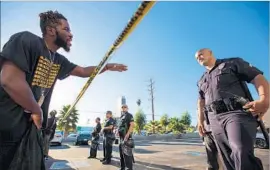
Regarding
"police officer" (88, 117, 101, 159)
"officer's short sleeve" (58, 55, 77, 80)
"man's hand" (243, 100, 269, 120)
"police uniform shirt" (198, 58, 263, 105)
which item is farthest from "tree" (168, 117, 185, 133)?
"officer's short sleeve" (58, 55, 77, 80)

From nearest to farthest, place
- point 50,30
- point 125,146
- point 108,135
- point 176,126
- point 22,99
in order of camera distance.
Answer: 1. point 22,99
2. point 50,30
3. point 125,146
4. point 108,135
5. point 176,126

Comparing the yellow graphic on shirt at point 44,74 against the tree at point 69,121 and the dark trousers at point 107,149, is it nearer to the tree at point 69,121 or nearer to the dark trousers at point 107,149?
the dark trousers at point 107,149

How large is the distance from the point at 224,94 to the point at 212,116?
33 centimetres

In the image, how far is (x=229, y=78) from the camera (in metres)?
2.62

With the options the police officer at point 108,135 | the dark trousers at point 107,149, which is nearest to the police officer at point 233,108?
the dark trousers at point 107,149

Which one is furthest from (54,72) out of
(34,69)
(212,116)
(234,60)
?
(234,60)

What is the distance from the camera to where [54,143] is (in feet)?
58.0

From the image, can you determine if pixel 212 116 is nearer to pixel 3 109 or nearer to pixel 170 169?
pixel 3 109

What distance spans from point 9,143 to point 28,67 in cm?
55

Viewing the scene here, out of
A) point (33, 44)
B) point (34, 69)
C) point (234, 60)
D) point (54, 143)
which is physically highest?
point (234, 60)

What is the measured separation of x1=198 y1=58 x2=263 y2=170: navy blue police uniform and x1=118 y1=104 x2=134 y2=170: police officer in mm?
2990

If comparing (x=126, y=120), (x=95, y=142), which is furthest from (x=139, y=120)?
(x=126, y=120)

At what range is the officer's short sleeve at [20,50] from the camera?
1.44m

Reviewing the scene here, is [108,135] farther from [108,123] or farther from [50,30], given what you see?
[50,30]
